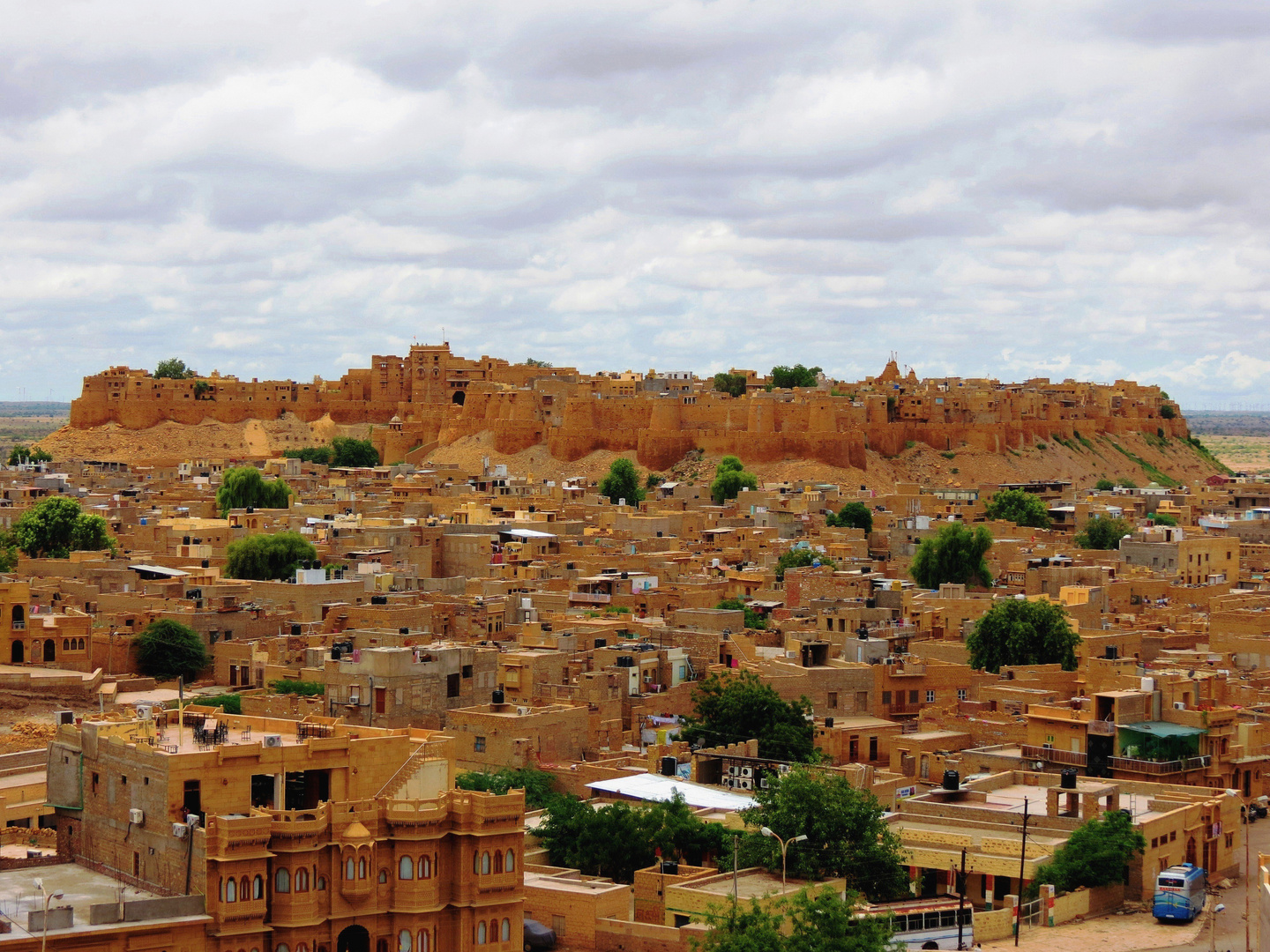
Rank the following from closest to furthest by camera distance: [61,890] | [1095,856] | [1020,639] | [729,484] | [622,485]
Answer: [61,890]
[1095,856]
[1020,639]
[729,484]
[622,485]

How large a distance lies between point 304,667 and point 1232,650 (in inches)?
749

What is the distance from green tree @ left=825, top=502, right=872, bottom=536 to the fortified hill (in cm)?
2721

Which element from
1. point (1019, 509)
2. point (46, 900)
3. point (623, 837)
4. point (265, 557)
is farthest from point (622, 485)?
point (46, 900)

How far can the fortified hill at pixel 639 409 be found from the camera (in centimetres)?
10500

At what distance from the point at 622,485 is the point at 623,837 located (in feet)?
206

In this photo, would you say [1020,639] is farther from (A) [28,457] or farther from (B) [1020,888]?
(A) [28,457]

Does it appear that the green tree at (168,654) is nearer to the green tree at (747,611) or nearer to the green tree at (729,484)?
the green tree at (747,611)

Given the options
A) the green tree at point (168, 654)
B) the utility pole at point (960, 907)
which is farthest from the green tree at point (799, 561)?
the utility pole at point (960, 907)

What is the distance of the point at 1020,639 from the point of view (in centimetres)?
4247

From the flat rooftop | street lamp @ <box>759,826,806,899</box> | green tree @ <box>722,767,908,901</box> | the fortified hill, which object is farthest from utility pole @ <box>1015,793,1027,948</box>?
the fortified hill

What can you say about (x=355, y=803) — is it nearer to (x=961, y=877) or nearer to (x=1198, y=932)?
(x=961, y=877)

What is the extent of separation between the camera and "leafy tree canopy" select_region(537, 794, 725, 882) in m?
27.6

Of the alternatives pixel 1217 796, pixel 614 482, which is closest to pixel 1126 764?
pixel 1217 796

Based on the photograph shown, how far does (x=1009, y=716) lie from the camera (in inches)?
1438
